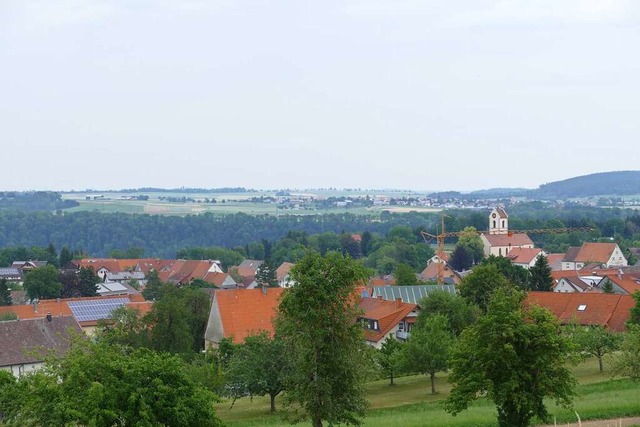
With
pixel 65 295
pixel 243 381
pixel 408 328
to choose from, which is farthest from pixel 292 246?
pixel 243 381

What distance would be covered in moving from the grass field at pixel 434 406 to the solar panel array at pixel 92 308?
30580 mm

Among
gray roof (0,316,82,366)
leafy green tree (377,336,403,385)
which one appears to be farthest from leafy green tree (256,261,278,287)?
leafy green tree (377,336,403,385)

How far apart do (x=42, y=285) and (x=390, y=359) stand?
5652cm

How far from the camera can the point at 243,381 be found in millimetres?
36094

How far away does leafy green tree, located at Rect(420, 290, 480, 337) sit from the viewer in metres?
48.9

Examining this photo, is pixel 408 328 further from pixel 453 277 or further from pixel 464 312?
pixel 453 277

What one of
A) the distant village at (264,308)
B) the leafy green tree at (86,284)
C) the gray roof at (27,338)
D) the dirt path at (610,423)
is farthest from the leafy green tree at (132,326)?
the leafy green tree at (86,284)

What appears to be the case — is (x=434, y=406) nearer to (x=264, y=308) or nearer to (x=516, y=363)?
(x=516, y=363)

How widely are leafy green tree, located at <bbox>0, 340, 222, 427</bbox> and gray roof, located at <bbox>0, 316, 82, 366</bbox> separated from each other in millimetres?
24699

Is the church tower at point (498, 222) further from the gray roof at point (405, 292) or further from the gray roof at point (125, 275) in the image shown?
the gray roof at point (405, 292)

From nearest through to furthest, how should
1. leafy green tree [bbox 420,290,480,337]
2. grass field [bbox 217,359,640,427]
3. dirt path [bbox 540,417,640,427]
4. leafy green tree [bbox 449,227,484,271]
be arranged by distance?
dirt path [bbox 540,417,640,427] < grass field [bbox 217,359,640,427] < leafy green tree [bbox 420,290,480,337] < leafy green tree [bbox 449,227,484,271]

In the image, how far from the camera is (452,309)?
163 ft

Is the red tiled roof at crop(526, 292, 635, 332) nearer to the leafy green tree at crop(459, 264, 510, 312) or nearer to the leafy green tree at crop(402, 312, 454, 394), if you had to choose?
the leafy green tree at crop(459, 264, 510, 312)

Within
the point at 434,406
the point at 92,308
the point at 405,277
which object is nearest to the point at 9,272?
the point at 92,308
